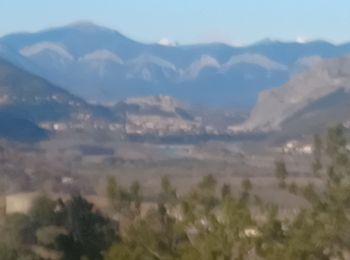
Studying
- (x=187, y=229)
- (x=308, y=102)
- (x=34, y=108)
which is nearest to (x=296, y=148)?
(x=34, y=108)

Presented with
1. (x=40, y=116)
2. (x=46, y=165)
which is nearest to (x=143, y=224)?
(x=46, y=165)

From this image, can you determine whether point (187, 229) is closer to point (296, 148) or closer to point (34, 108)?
point (296, 148)

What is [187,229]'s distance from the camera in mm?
16562

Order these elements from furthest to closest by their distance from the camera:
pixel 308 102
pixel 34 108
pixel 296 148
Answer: pixel 308 102 → pixel 34 108 → pixel 296 148

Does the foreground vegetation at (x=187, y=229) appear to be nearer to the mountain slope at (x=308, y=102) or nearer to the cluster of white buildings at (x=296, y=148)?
the cluster of white buildings at (x=296, y=148)

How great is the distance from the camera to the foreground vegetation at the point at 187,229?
1462 cm

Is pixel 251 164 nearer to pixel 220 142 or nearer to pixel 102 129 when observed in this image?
pixel 220 142

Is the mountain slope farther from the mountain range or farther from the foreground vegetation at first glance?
the foreground vegetation

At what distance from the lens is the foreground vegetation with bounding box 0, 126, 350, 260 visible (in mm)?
14625

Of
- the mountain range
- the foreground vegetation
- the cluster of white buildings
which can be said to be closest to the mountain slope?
the cluster of white buildings

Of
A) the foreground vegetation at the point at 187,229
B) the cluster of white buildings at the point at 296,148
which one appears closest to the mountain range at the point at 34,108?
the cluster of white buildings at the point at 296,148

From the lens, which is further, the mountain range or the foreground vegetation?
the mountain range

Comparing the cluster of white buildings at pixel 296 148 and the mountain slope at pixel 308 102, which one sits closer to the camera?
the cluster of white buildings at pixel 296 148

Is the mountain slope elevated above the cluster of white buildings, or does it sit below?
above
